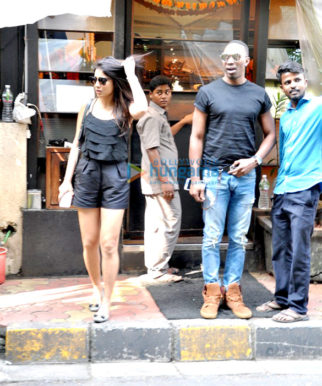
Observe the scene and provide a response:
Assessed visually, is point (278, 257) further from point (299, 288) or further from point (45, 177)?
point (45, 177)

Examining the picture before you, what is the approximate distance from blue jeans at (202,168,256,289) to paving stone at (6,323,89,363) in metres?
1.22

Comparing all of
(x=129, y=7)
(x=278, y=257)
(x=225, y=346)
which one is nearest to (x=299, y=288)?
(x=278, y=257)

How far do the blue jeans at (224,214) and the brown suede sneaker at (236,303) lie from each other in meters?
0.11

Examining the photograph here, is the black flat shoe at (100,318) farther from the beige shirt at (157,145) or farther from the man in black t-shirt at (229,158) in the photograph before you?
the beige shirt at (157,145)

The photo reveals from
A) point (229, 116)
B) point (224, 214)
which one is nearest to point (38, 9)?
point (229, 116)

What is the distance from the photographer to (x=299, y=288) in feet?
15.6

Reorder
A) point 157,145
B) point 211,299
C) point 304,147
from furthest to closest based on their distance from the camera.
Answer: point 157,145 → point 211,299 → point 304,147

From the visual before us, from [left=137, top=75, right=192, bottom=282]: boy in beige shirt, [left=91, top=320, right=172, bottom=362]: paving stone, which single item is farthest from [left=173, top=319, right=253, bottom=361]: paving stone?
[left=137, top=75, right=192, bottom=282]: boy in beige shirt

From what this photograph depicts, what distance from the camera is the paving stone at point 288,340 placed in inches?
180

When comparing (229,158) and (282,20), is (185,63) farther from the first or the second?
(229,158)

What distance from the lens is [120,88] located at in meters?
4.65

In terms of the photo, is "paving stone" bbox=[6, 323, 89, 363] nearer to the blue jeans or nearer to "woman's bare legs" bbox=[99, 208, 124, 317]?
"woman's bare legs" bbox=[99, 208, 124, 317]

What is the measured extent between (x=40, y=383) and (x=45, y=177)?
112 inches

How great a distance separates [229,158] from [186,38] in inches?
100
